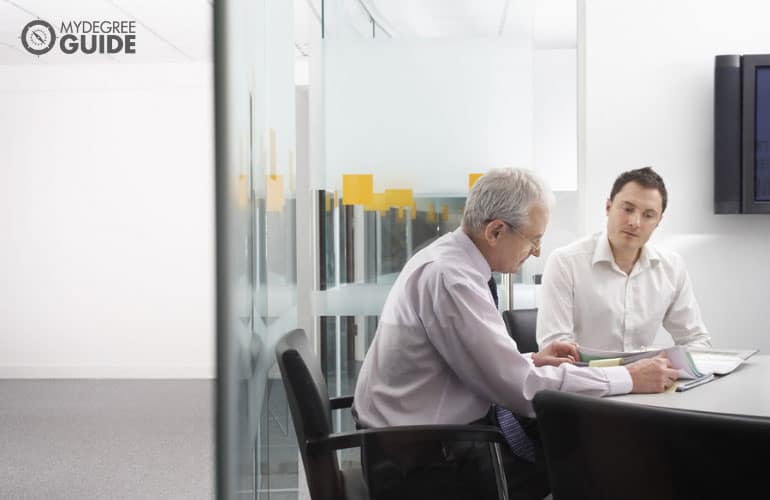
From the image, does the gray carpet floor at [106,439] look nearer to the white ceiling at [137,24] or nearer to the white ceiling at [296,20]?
the white ceiling at [296,20]

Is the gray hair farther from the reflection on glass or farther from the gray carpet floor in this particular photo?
the gray carpet floor

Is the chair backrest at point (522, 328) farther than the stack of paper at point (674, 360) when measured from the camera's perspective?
Yes

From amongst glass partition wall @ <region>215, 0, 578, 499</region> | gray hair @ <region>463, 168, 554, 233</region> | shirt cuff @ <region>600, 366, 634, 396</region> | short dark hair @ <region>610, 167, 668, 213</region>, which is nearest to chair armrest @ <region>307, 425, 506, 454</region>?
shirt cuff @ <region>600, 366, 634, 396</region>

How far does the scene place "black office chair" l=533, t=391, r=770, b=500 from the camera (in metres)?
1.11

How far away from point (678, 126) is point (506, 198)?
236cm

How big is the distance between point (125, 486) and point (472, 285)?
2.59 m

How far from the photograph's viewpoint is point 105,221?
22.9 feet

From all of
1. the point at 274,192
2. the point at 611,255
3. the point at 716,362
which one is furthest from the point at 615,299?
the point at 274,192

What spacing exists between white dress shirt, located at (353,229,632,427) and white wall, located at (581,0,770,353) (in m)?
2.21

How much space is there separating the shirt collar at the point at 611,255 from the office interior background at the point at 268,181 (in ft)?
2.42

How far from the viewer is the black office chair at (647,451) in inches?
43.8

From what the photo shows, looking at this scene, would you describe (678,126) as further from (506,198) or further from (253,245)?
(253,245)

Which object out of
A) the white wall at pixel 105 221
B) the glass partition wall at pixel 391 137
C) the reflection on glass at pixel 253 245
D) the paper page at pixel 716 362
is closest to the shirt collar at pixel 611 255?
the paper page at pixel 716 362

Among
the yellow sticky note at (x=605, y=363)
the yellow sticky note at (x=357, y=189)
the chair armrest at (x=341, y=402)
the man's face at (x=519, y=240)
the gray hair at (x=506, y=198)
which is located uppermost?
the yellow sticky note at (x=357, y=189)
